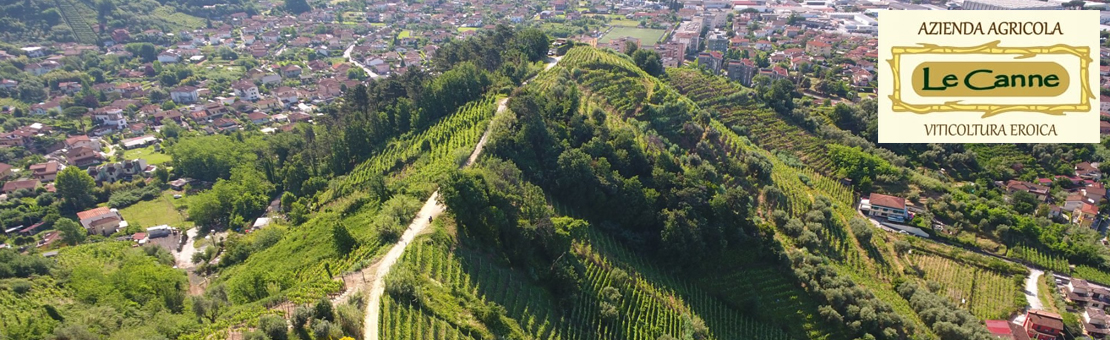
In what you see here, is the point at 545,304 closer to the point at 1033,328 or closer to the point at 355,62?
the point at 1033,328

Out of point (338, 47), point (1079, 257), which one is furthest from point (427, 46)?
point (1079, 257)

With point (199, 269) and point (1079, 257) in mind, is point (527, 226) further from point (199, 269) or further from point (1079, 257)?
point (1079, 257)

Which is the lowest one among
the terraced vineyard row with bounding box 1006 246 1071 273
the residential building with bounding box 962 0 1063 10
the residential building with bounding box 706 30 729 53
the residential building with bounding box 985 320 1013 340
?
→ the residential building with bounding box 985 320 1013 340

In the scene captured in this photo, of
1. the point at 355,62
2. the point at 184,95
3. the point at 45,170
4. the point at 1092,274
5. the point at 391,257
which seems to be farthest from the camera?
the point at 355,62

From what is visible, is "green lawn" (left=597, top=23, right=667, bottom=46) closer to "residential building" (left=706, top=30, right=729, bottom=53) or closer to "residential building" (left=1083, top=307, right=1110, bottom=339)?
"residential building" (left=706, top=30, right=729, bottom=53)

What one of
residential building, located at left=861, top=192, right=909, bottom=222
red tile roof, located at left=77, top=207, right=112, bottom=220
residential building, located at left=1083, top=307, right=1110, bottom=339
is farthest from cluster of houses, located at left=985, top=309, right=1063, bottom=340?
red tile roof, located at left=77, top=207, right=112, bottom=220

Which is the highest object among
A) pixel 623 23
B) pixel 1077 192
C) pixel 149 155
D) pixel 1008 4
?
pixel 1008 4

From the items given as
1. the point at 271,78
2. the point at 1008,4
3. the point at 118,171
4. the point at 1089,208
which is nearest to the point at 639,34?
the point at 271,78
